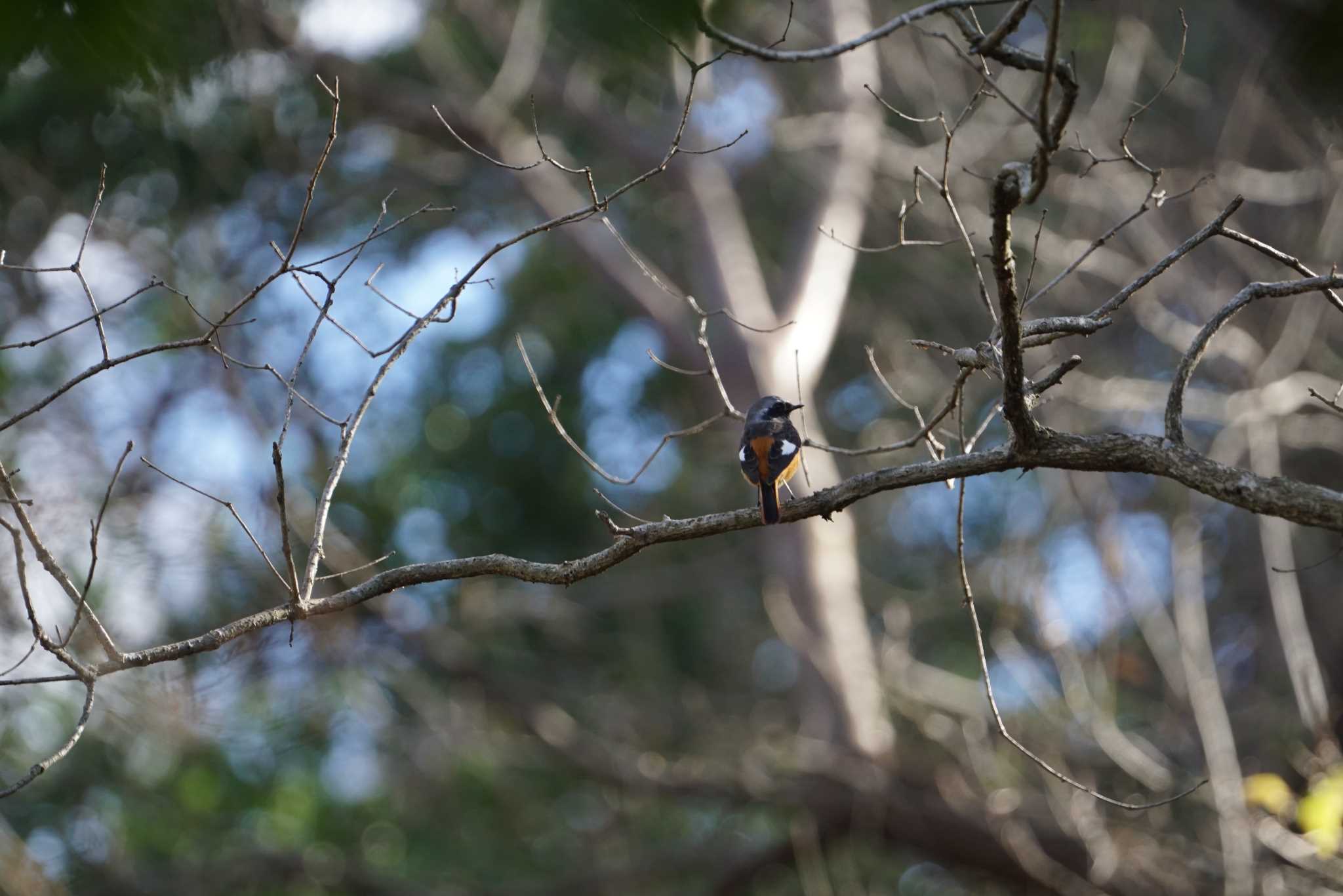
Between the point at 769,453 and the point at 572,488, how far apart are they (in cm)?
848

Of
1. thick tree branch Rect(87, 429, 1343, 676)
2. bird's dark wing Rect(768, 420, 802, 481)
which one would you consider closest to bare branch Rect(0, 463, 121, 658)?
thick tree branch Rect(87, 429, 1343, 676)

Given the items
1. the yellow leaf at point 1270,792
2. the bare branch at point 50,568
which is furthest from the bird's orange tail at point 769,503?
the yellow leaf at point 1270,792

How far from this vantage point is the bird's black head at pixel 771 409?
5.90 metres

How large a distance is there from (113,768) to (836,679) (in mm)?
6825

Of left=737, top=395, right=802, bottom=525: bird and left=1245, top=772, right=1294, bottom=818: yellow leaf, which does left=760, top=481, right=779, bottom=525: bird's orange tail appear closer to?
left=737, top=395, right=802, bottom=525: bird

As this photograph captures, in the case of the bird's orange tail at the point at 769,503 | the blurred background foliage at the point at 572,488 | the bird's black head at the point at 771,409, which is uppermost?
the blurred background foliage at the point at 572,488

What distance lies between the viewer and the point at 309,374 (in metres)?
11.5

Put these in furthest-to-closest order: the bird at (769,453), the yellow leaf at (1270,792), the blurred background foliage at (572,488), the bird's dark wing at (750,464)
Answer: the blurred background foliage at (572,488) → the yellow leaf at (1270,792) → the bird's dark wing at (750,464) → the bird at (769,453)

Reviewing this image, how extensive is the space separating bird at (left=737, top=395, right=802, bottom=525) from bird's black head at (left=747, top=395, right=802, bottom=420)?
120mm

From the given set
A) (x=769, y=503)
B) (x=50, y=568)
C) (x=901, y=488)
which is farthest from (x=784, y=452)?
(x=50, y=568)

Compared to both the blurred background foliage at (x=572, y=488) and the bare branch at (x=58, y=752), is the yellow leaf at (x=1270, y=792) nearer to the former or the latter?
the blurred background foliage at (x=572, y=488)

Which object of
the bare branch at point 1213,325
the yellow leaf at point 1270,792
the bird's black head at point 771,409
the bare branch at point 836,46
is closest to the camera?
the bare branch at point 836,46

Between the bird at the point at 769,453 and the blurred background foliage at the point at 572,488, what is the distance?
6.38 ft

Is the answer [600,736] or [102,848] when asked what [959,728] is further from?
[102,848]
